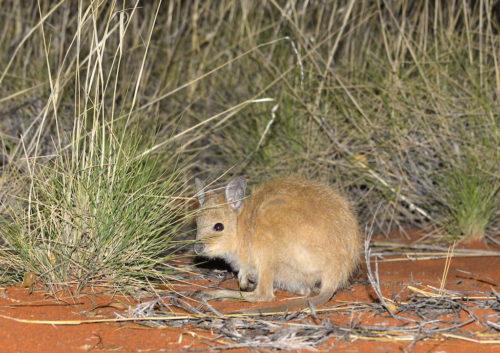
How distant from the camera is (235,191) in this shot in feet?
17.5

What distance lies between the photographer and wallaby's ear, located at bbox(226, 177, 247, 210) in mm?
5266

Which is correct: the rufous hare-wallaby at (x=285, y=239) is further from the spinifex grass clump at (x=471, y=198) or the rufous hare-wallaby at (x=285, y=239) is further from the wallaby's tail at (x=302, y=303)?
the spinifex grass clump at (x=471, y=198)

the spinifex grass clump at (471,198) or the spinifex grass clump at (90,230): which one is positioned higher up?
the spinifex grass clump at (90,230)

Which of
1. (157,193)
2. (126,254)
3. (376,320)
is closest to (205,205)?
(157,193)

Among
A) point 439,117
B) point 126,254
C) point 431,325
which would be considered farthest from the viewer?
point 439,117

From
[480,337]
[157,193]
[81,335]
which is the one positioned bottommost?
[480,337]

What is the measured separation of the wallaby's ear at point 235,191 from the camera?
17.3ft

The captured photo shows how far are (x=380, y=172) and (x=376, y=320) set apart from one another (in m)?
2.82

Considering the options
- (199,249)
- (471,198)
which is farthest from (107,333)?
(471,198)

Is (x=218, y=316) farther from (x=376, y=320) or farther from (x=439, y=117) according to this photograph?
(x=439, y=117)

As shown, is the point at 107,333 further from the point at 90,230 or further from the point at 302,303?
the point at 302,303

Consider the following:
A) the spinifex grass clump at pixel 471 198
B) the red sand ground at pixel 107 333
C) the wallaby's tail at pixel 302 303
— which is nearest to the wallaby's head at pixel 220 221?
the red sand ground at pixel 107 333

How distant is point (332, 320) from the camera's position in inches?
168

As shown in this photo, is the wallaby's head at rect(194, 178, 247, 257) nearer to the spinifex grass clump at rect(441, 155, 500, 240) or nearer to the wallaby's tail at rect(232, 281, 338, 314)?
the wallaby's tail at rect(232, 281, 338, 314)
